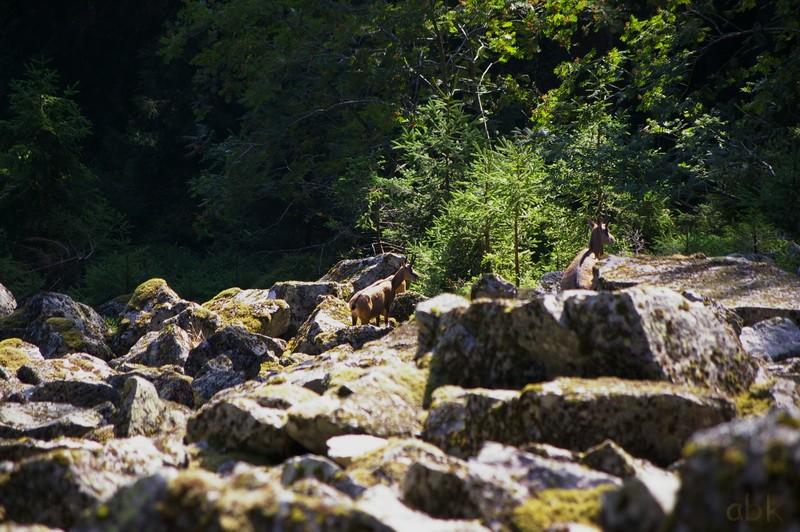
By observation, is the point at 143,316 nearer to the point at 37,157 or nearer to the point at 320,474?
the point at 37,157

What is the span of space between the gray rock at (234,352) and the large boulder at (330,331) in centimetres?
55

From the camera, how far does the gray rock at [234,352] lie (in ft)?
33.3

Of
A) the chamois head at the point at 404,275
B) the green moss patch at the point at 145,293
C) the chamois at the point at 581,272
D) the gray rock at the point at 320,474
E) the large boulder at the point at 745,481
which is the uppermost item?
the large boulder at the point at 745,481

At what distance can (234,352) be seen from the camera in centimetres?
1027

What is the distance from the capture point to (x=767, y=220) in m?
12.0

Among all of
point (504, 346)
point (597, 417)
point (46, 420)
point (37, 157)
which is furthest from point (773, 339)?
point (37, 157)

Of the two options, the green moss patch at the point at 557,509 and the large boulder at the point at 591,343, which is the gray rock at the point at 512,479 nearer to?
the green moss patch at the point at 557,509

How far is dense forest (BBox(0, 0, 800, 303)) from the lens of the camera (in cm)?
1359

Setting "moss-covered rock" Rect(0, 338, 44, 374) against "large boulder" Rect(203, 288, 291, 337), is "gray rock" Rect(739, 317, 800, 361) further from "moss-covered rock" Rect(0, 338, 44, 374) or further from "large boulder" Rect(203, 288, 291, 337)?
"moss-covered rock" Rect(0, 338, 44, 374)

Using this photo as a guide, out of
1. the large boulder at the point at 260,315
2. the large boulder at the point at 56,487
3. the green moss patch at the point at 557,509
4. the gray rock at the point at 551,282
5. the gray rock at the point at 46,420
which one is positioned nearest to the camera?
the green moss patch at the point at 557,509

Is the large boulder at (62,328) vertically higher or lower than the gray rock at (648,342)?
lower

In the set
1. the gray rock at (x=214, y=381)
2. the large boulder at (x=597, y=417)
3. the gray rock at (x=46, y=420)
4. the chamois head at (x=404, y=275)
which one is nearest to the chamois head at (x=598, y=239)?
the chamois head at (x=404, y=275)

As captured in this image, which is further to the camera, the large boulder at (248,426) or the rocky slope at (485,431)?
the large boulder at (248,426)

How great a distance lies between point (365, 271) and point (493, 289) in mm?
7523
